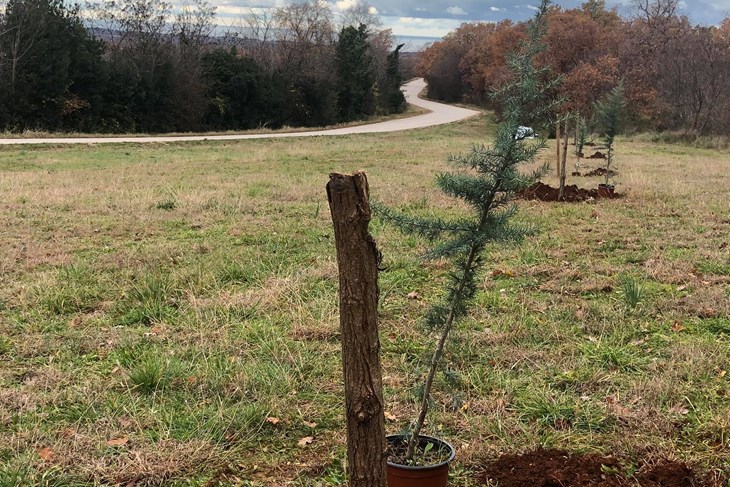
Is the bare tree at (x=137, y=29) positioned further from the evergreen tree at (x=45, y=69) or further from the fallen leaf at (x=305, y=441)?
the fallen leaf at (x=305, y=441)

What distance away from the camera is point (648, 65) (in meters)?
38.6

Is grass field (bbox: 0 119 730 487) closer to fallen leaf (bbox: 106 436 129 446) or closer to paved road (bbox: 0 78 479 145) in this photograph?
fallen leaf (bbox: 106 436 129 446)

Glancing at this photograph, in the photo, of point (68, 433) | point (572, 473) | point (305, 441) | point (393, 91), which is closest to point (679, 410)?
point (572, 473)

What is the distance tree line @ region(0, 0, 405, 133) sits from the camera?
2966cm

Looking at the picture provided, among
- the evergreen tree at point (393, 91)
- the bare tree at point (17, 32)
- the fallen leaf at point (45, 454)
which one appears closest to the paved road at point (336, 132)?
the evergreen tree at point (393, 91)

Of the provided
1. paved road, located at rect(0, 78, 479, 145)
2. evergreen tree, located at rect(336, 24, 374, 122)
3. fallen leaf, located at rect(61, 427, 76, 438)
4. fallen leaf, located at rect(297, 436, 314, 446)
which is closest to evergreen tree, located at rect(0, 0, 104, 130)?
paved road, located at rect(0, 78, 479, 145)

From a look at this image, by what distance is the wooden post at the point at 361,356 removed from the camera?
2047mm

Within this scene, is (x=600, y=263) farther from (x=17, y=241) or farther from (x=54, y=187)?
(x=54, y=187)

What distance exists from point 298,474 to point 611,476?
1.44 meters

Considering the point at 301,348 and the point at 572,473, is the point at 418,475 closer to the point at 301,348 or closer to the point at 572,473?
the point at 572,473

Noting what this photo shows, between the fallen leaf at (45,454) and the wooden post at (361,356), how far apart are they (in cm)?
169

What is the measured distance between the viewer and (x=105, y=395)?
11.8 ft

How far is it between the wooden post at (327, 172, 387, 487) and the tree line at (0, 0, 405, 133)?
30428 millimetres

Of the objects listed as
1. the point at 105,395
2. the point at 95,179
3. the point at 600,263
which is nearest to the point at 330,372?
the point at 105,395
